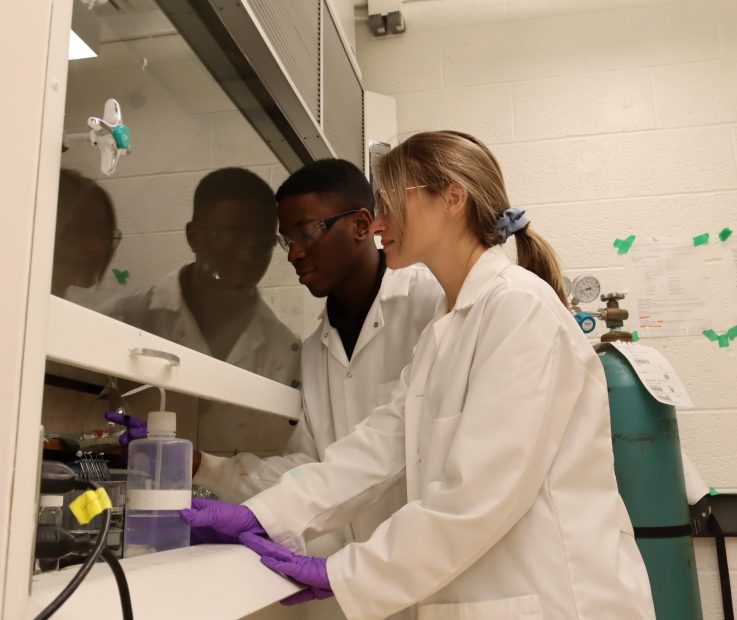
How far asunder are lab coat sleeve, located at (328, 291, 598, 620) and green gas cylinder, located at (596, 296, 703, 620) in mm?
708

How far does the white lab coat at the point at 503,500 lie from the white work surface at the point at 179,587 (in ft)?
0.48

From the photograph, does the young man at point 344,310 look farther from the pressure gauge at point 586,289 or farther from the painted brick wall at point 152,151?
the pressure gauge at point 586,289

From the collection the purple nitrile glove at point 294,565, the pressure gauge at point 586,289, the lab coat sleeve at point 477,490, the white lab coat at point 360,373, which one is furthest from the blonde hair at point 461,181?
the pressure gauge at point 586,289

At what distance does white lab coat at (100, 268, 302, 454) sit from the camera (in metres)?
0.84

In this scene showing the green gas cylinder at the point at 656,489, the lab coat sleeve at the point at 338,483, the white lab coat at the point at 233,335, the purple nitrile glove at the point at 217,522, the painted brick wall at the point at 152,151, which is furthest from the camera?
the green gas cylinder at the point at 656,489

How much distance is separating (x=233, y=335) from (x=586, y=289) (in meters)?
1.21

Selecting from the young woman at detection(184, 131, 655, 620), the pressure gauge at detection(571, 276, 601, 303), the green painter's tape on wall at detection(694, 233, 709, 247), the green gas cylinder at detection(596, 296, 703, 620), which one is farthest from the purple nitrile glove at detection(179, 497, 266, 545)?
the green painter's tape on wall at detection(694, 233, 709, 247)

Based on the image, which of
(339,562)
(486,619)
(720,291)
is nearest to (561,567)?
(486,619)

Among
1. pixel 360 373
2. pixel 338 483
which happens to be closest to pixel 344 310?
pixel 360 373

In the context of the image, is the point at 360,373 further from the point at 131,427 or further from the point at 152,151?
the point at 152,151

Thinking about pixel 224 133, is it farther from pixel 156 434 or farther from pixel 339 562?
pixel 339 562

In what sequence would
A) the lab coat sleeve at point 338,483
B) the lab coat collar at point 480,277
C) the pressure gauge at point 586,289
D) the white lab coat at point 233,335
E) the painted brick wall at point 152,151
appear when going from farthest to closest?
the pressure gauge at point 586,289 < the lab coat collar at point 480,277 < the lab coat sleeve at point 338,483 < the white lab coat at point 233,335 < the painted brick wall at point 152,151

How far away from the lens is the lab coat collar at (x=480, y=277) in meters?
1.17

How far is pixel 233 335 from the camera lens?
1174 millimetres
